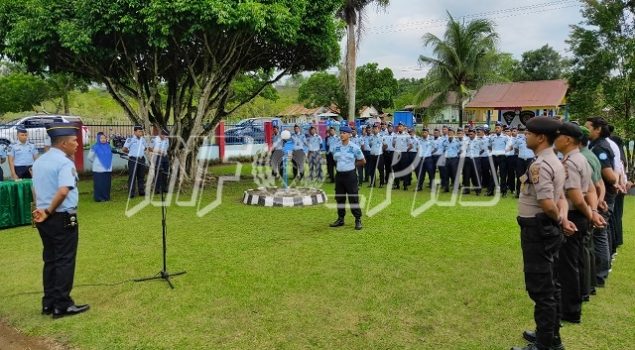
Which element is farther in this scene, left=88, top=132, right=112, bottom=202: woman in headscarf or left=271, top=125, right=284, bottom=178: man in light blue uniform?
left=271, top=125, right=284, bottom=178: man in light blue uniform

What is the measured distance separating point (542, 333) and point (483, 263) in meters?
2.59

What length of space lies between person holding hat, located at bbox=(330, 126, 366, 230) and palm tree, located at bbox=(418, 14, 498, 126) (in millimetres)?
18517

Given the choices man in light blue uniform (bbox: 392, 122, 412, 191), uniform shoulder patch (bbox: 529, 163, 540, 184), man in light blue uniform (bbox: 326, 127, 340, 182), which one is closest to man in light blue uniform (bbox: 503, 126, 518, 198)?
man in light blue uniform (bbox: 392, 122, 412, 191)

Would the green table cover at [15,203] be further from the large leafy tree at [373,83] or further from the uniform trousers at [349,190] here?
the large leafy tree at [373,83]

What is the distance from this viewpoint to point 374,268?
6.07 m

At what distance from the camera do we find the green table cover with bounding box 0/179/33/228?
8.55 metres

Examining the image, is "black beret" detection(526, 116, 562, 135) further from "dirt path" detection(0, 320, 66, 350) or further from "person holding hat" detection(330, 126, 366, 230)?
"person holding hat" detection(330, 126, 366, 230)

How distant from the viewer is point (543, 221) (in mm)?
3650

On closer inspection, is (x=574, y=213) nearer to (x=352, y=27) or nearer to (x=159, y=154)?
(x=159, y=154)

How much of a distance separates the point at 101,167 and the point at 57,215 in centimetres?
694

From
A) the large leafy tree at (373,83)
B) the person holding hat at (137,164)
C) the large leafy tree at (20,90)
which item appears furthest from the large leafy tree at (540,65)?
the person holding hat at (137,164)

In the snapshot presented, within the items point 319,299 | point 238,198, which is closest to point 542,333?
point 319,299

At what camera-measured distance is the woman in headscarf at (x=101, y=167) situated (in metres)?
11.0

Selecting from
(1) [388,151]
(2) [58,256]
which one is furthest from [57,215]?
(1) [388,151]
